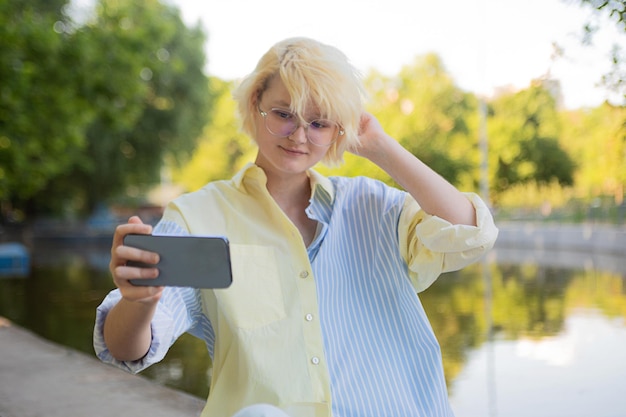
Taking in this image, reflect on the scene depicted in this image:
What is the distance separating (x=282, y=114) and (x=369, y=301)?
Result: 0.48m

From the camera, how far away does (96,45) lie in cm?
1661

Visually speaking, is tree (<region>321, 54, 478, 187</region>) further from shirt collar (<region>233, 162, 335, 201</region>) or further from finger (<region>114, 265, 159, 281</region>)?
finger (<region>114, 265, 159, 281</region>)

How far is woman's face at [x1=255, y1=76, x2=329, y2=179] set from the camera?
6.56ft

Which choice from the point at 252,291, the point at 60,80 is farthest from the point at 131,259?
the point at 60,80

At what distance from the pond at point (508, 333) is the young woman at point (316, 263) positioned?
3.25m

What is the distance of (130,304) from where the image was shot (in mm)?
1676

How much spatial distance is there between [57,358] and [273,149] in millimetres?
4901

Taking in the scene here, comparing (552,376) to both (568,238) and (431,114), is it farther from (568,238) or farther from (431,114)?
(431,114)

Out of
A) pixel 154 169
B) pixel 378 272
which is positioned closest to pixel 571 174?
pixel 154 169

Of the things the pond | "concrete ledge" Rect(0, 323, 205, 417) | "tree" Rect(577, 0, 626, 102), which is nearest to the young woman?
"tree" Rect(577, 0, 626, 102)

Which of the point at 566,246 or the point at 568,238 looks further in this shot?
the point at 568,238

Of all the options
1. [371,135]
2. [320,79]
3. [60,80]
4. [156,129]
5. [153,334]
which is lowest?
[153,334]

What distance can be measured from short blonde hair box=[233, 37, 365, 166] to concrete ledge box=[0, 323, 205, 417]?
2591 mm

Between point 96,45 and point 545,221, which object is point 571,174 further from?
point 96,45
